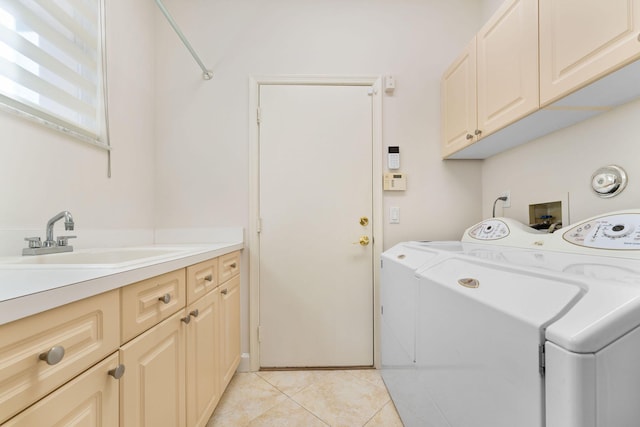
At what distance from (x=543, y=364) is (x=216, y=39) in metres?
2.37

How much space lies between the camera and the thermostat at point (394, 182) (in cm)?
188

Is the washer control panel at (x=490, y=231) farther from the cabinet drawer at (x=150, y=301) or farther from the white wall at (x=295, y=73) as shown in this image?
the cabinet drawer at (x=150, y=301)

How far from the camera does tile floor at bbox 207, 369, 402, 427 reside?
4.49 feet

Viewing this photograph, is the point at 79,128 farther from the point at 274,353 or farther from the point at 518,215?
the point at 518,215

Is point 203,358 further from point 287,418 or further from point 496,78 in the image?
point 496,78

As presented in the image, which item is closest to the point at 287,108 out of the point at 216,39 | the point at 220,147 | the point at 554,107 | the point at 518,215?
the point at 220,147

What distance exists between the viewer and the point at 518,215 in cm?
A: 161

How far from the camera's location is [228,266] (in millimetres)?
1569

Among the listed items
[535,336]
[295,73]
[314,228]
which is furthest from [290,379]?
[295,73]

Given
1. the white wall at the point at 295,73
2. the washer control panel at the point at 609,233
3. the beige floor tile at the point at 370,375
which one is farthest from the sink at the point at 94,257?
the washer control panel at the point at 609,233

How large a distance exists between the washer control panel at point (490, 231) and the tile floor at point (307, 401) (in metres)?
1.08

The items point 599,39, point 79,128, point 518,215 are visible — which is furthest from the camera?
point 518,215

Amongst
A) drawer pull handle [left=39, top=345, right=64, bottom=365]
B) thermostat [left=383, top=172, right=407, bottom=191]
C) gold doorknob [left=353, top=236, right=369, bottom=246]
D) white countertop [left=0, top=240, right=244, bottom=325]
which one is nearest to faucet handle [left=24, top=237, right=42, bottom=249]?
white countertop [left=0, top=240, right=244, bottom=325]

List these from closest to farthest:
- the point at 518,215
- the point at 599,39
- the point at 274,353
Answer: the point at 599,39, the point at 518,215, the point at 274,353
